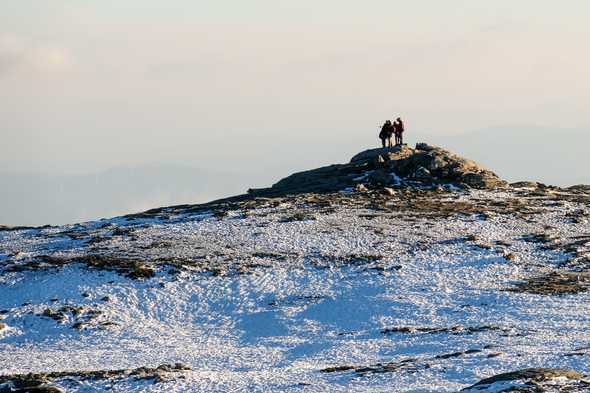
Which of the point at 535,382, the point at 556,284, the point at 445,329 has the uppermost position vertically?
the point at 556,284

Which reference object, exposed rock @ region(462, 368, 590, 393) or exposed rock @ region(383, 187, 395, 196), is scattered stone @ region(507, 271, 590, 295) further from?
exposed rock @ region(383, 187, 395, 196)

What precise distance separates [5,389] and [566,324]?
25.8 meters

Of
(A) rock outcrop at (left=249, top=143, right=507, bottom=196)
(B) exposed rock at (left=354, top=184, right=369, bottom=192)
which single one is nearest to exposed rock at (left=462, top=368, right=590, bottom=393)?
(B) exposed rock at (left=354, top=184, right=369, bottom=192)

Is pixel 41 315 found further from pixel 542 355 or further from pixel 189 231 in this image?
pixel 542 355

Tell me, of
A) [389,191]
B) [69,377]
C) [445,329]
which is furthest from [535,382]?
[389,191]

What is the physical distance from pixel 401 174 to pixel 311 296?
31129mm

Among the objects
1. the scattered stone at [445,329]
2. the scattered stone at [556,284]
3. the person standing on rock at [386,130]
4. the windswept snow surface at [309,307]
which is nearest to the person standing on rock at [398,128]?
the person standing on rock at [386,130]

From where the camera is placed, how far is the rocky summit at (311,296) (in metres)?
36.8

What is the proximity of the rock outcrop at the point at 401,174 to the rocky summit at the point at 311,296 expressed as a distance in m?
2.19

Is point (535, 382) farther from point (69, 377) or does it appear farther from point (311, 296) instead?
point (311, 296)

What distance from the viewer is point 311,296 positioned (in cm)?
5234

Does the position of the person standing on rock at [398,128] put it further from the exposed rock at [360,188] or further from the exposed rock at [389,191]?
the exposed rock at [389,191]

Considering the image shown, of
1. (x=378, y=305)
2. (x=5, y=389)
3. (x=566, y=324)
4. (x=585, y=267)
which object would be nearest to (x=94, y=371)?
(x=5, y=389)

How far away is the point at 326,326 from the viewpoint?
48406mm
